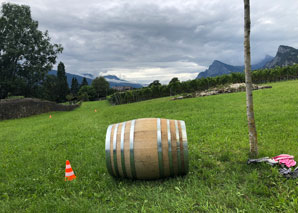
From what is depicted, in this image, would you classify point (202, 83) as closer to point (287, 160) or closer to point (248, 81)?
point (248, 81)

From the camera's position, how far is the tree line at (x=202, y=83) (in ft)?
174

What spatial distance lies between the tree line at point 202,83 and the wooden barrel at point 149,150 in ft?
153

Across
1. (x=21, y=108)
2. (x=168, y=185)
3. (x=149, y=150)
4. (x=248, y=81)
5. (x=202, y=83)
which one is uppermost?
(x=202, y=83)

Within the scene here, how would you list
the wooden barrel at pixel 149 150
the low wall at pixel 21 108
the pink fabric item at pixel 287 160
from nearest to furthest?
the wooden barrel at pixel 149 150 < the pink fabric item at pixel 287 160 < the low wall at pixel 21 108

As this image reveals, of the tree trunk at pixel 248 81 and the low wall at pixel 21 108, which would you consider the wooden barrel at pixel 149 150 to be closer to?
the tree trunk at pixel 248 81

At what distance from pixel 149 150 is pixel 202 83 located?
5298 centimetres

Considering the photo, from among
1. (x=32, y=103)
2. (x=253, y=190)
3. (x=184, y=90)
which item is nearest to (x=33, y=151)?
(x=253, y=190)

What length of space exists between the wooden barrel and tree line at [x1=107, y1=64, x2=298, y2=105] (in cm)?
4652

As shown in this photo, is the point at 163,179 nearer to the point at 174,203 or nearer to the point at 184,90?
the point at 174,203

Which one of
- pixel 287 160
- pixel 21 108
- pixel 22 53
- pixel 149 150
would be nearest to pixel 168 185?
pixel 149 150

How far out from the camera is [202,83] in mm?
54562

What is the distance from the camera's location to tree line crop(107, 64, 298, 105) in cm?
5292

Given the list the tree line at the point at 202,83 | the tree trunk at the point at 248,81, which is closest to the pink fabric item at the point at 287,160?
the tree trunk at the point at 248,81

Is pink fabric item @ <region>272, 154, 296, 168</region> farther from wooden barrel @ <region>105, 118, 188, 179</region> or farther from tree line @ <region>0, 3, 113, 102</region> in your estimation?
tree line @ <region>0, 3, 113, 102</region>
